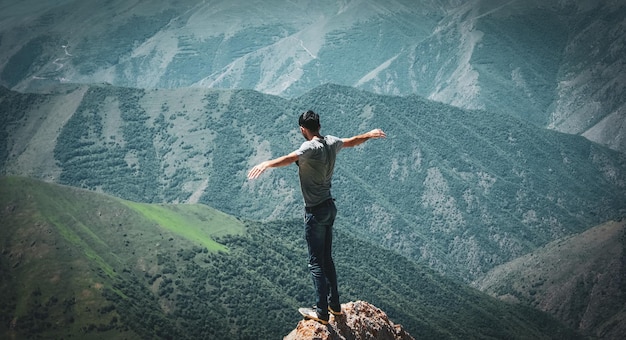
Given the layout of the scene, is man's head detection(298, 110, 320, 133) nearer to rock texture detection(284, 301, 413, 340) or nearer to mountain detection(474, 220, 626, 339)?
rock texture detection(284, 301, 413, 340)

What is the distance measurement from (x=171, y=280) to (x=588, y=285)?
99.8 m

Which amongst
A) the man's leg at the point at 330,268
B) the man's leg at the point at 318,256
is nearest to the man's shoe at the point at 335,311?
the man's leg at the point at 330,268

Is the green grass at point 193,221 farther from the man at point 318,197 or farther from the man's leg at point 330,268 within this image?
the man at point 318,197

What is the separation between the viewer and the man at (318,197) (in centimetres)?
2286

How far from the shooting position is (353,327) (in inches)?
1013

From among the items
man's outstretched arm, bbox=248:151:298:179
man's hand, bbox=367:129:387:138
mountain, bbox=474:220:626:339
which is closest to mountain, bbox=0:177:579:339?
mountain, bbox=474:220:626:339

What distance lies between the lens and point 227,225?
183375 mm

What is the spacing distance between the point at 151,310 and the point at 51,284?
Result: 702 inches

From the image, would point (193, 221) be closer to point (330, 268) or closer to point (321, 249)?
point (330, 268)

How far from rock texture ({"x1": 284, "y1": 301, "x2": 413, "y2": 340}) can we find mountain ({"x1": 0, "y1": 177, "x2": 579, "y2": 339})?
339 ft

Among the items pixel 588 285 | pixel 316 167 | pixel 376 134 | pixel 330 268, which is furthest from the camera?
pixel 588 285

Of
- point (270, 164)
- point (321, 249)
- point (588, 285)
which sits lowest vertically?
point (588, 285)

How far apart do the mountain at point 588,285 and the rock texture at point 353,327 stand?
515 feet

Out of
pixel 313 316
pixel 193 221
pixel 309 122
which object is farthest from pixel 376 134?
pixel 193 221
